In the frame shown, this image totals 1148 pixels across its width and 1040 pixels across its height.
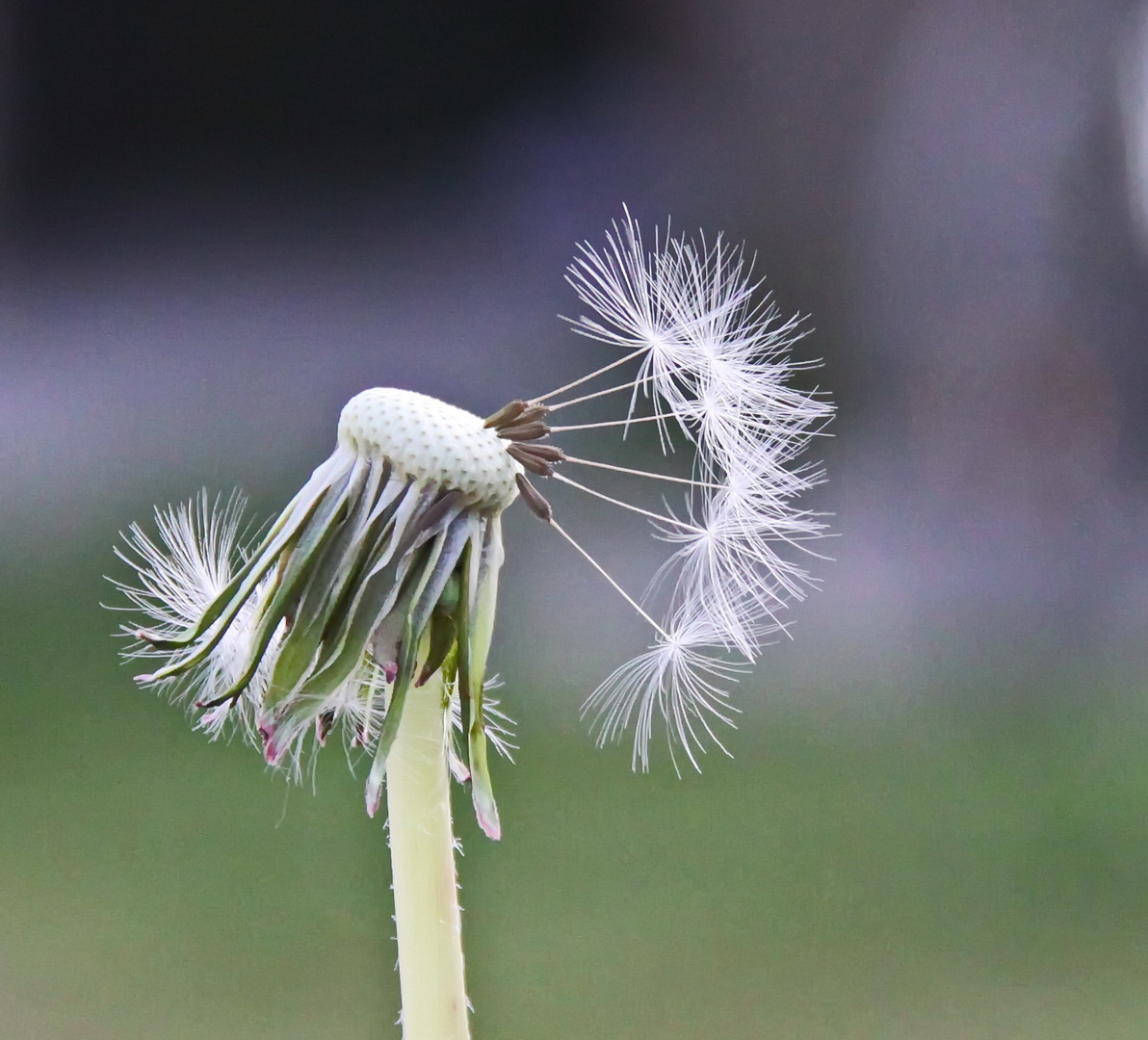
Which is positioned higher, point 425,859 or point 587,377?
point 587,377

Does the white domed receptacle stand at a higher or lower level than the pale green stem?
higher

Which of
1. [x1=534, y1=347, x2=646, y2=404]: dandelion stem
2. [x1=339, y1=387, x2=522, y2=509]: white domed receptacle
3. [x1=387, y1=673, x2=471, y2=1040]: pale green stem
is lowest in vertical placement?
[x1=387, y1=673, x2=471, y2=1040]: pale green stem

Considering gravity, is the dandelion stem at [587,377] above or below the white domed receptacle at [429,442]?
above

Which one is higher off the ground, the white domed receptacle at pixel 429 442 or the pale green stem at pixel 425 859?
the white domed receptacle at pixel 429 442

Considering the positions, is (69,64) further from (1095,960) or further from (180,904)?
(1095,960)

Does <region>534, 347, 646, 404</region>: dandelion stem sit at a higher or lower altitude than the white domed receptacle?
higher

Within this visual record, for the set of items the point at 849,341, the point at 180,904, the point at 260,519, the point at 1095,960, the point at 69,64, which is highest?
the point at 69,64

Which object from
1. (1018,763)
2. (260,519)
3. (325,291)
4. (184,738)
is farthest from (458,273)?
(1018,763)

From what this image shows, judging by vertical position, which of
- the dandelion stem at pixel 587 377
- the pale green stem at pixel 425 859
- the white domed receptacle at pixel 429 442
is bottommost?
the pale green stem at pixel 425 859
